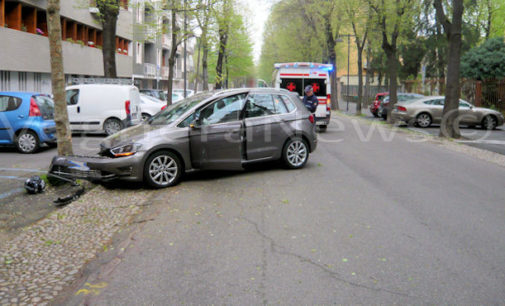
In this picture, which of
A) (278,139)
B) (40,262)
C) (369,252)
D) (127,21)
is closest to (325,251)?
(369,252)

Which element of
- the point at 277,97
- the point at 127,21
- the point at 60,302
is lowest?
the point at 60,302

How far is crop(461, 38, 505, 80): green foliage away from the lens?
105ft

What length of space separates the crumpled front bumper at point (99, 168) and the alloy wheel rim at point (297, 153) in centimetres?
331

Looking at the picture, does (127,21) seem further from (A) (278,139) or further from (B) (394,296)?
(B) (394,296)

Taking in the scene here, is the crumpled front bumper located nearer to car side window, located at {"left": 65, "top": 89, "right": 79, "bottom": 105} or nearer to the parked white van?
the parked white van

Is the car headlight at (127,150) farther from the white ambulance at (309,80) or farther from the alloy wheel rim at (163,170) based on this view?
the white ambulance at (309,80)

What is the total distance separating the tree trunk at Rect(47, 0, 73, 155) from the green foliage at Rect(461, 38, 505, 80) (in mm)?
29542

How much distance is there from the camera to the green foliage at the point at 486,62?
105 feet

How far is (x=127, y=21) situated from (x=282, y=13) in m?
13.5

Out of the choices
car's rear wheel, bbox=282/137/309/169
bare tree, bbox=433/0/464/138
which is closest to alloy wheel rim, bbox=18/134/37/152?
car's rear wheel, bbox=282/137/309/169

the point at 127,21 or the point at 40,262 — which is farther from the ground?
the point at 127,21

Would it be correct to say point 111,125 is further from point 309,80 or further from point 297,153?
Answer: point 297,153

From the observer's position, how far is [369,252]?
17.3 feet

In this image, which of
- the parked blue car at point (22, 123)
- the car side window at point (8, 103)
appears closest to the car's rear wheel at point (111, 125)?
the parked blue car at point (22, 123)
